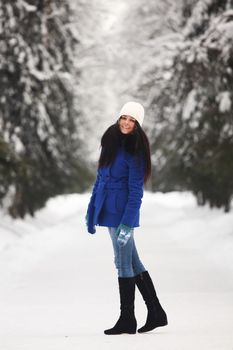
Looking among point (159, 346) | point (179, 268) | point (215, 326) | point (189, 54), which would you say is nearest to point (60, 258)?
point (179, 268)

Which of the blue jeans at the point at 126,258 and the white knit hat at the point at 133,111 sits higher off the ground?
the white knit hat at the point at 133,111

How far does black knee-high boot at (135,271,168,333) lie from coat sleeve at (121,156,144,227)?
57cm

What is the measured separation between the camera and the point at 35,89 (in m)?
20.6

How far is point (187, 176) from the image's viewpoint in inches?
870

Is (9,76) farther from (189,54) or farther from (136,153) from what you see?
(136,153)

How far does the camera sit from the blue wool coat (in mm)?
5164

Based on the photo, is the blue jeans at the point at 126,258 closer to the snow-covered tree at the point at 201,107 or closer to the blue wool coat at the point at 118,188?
the blue wool coat at the point at 118,188

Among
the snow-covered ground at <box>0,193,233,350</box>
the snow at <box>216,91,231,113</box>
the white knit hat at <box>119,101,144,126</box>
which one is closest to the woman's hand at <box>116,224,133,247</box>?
the snow-covered ground at <box>0,193,233,350</box>

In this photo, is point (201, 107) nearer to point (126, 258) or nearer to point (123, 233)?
point (126, 258)

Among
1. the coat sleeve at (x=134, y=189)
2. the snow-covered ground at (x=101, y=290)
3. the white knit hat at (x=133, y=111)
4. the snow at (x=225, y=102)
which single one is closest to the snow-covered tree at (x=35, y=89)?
the snow-covered ground at (x=101, y=290)

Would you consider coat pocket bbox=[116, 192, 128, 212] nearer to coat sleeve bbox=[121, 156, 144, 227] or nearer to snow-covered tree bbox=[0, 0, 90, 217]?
coat sleeve bbox=[121, 156, 144, 227]

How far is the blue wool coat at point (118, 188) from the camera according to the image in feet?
16.9

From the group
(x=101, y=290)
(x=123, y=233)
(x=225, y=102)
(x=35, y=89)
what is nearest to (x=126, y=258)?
(x=123, y=233)

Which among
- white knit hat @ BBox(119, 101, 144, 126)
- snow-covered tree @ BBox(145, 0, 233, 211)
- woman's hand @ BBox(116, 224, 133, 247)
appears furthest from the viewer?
snow-covered tree @ BBox(145, 0, 233, 211)
